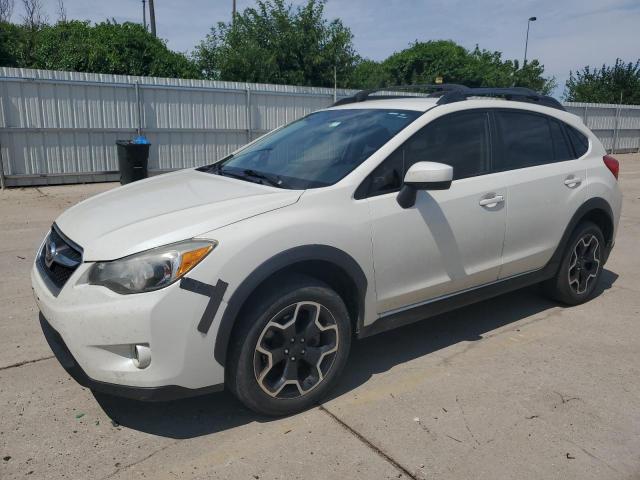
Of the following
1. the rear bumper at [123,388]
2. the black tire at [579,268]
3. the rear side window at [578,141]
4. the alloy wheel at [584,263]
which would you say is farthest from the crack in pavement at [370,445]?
the rear side window at [578,141]

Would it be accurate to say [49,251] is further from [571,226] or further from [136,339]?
[571,226]

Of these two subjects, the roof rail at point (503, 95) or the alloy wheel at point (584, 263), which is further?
the alloy wheel at point (584, 263)

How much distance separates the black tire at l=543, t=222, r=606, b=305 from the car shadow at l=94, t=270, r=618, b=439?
0.68 ft

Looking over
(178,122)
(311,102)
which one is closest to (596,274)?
(178,122)

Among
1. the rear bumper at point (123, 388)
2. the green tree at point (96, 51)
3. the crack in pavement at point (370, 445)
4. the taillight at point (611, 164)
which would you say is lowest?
the crack in pavement at point (370, 445)

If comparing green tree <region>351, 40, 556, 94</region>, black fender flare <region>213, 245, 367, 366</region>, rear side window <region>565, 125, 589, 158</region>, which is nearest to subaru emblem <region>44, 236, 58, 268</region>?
black fender flare <region>213, 245, 367, 366</region>

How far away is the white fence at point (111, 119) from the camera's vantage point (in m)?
11.2

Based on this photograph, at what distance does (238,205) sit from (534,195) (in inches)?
92.0

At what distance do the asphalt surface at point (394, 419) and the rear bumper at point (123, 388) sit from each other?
314 millimetres

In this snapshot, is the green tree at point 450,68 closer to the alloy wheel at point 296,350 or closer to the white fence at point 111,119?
the white fence at point 111,119

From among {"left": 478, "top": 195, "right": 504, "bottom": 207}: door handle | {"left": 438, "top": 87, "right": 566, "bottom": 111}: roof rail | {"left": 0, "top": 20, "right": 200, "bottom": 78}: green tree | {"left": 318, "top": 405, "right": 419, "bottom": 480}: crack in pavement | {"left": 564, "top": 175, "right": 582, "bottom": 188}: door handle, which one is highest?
{"left": 0, "top": 20, "right": 200, "bottom": 78}: green tree

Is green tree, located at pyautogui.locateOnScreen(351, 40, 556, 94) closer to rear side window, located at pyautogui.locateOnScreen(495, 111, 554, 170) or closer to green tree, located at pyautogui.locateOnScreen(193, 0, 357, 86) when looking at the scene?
green tree, located at pyautogui.locateOnScreen(193, 0, 357, 86)

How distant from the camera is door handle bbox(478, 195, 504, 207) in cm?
378

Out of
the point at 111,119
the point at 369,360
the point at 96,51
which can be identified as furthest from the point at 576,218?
the point at 96,51
